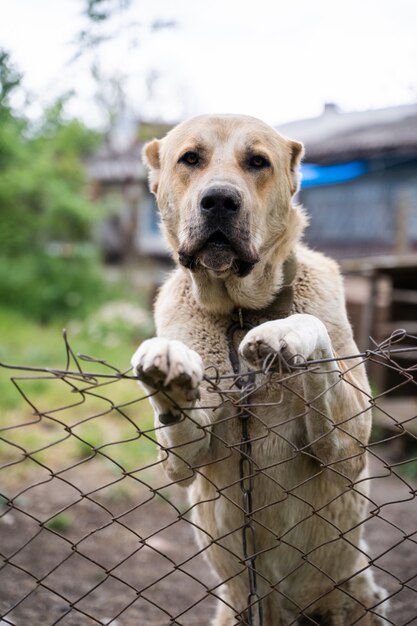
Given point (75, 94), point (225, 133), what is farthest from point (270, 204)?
point (75, 94)

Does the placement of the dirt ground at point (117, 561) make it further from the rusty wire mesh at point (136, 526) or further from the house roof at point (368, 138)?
the house roof at point (368, 138)

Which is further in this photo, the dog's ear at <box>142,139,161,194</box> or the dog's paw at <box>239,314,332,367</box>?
the dog's ear at <box>142,139,161,194</box>

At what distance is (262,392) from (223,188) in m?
0.79

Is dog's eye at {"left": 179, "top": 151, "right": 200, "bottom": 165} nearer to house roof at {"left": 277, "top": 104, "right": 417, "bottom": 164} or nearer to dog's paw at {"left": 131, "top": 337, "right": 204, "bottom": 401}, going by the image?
dog's paw at {"left": 131, "top": 337, "right": 204, "bottom": 401}

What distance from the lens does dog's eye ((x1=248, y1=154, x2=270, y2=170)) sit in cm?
281

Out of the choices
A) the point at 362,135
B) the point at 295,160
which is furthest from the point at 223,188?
the point at 362,135

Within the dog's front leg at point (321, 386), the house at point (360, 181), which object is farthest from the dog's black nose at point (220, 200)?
the house at point (360, 181)

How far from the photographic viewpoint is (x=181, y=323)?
272 centimetres

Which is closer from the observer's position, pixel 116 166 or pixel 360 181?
pixel 360 181

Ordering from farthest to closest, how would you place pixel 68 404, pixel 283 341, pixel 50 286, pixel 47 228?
pixel 47 228
pixel 50 286
pixel 68 404
pixel 283 341

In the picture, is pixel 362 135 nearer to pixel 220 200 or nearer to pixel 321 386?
pixel 220 200

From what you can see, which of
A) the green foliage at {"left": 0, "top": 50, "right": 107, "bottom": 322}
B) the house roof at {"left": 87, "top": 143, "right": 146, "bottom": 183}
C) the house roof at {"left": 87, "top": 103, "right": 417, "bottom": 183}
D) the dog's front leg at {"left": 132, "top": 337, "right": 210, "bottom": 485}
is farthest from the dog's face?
the house roof at {"left": 87, "top": 143, "right": 146, "bottom": 183}

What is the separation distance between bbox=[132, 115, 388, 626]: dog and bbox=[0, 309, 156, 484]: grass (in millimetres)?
666

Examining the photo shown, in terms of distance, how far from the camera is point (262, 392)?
247 cm
